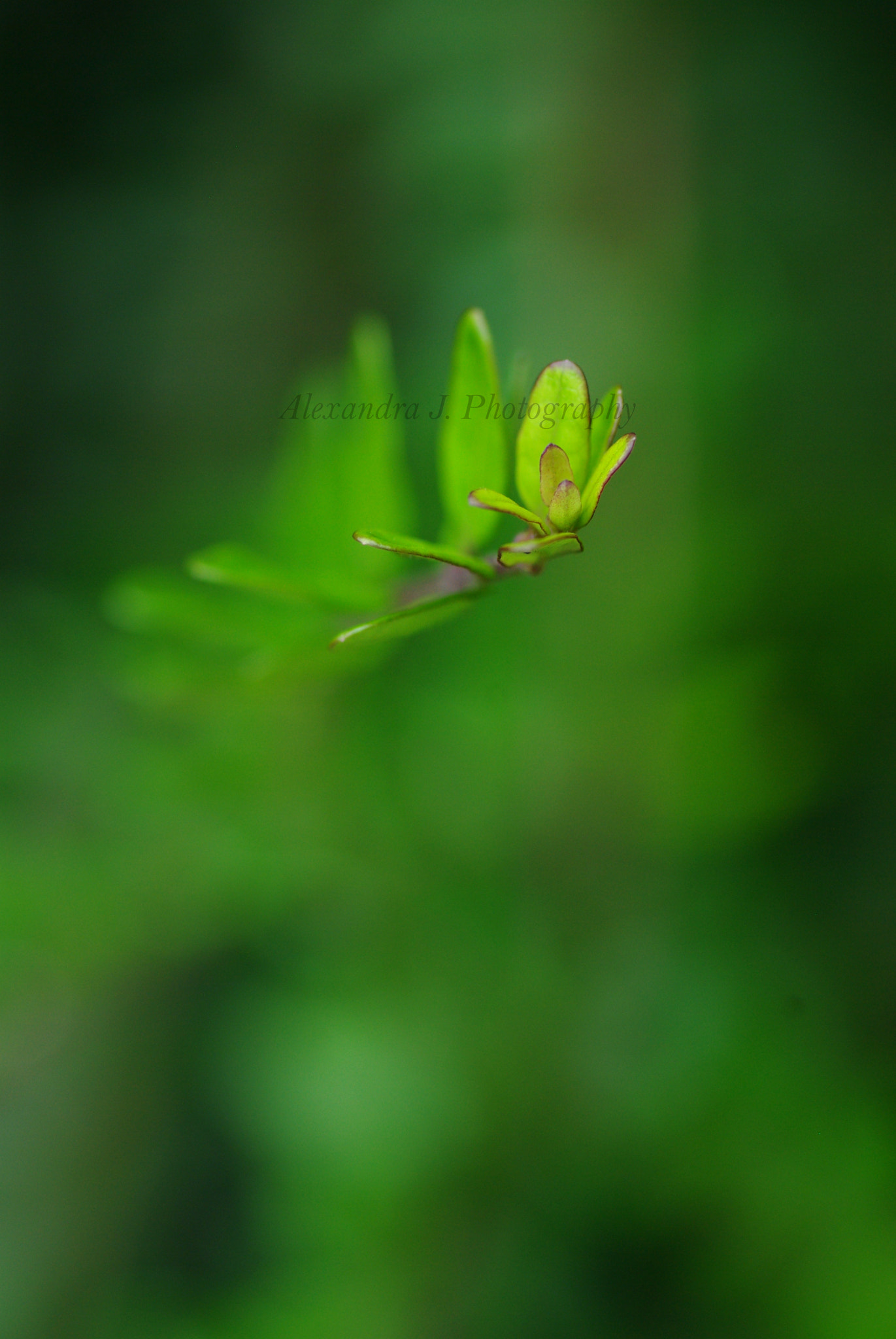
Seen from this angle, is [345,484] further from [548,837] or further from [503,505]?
[548,837]

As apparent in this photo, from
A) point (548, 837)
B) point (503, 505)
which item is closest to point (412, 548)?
point (503, 505)

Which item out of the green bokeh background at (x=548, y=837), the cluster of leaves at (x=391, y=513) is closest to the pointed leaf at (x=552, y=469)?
the cluster of leaves at (x=391, y=513)

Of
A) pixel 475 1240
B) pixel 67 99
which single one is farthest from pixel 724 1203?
pixel 67 99

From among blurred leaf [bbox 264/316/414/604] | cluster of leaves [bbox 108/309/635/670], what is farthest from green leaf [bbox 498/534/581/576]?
blurred leaf [bbox 264/316/414/604]

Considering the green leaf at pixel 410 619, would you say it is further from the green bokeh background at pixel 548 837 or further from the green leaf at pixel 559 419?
the green bokeh background at pixel 548 837

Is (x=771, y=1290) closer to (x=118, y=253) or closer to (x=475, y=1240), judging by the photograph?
(x=475, y=1240)

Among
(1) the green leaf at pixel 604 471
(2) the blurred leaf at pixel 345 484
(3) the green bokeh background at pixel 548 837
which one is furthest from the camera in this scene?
(3) the green bokeh background at pixel 548 837
